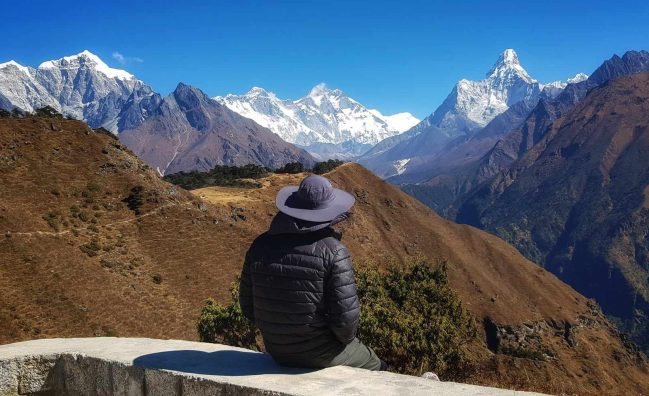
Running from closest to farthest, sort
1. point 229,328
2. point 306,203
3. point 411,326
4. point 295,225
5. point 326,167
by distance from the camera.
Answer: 1. point 295,225
2. point 306,203
3. point 411,326
4. point 229,328
5. point 326,167

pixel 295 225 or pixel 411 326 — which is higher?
pixel 295 225

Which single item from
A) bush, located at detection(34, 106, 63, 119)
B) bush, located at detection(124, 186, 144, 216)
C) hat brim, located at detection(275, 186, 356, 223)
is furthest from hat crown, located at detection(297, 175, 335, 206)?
bush, located at detection(34, 106, 63, 119)

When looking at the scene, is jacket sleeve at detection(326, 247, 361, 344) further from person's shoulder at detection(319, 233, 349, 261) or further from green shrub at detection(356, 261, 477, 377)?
green shrub at detection(356, 261, 477, 377)

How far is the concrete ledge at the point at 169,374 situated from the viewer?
600 cm

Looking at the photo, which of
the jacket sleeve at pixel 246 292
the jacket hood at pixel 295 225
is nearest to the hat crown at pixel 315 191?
the jacket hood at pixel 295 225

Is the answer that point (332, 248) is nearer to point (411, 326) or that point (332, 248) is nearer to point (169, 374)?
point (169, 374)

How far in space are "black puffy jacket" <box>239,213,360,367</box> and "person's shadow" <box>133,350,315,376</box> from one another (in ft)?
0.90

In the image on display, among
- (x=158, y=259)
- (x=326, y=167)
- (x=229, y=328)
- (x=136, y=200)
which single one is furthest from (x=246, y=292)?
(x=326, y=167)

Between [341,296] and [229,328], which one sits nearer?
[341,296]

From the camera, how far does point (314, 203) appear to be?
22.1 feet

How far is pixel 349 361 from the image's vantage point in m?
7.06

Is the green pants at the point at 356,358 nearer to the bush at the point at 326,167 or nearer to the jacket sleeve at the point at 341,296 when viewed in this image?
the jacket sleeve at the point at 341,296

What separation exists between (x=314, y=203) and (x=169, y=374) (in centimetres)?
290

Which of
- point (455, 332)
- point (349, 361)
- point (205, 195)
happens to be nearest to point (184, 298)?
point (455, 332)
